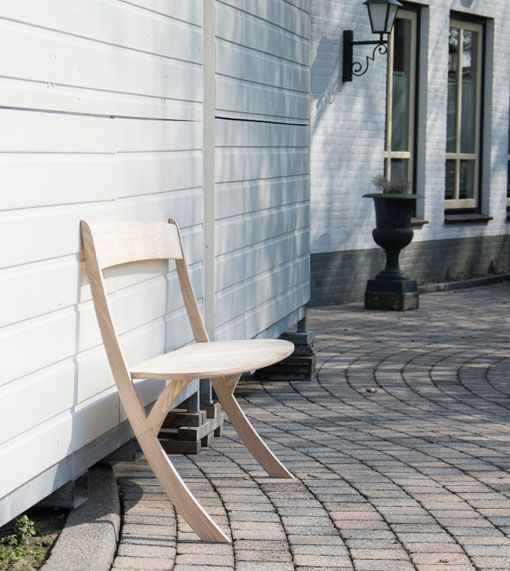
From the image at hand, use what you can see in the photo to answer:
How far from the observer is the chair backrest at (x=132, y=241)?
4.40m

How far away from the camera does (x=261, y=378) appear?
793 cm

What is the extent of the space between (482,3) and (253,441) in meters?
11.1

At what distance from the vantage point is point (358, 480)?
5219 mm

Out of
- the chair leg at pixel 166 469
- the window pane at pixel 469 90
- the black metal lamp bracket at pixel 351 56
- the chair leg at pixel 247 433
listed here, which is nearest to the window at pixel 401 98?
the black metal lamp bracket at pixel 351 56

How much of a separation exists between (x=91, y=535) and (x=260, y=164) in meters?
3.18

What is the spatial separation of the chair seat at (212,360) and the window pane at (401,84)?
9.11m

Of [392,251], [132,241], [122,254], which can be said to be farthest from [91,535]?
[392,251]

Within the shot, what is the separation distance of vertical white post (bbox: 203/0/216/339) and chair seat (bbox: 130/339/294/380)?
704 millimetres

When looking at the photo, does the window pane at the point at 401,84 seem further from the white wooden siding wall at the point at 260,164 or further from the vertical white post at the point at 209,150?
Result: the vertical white post at the point at 209,150

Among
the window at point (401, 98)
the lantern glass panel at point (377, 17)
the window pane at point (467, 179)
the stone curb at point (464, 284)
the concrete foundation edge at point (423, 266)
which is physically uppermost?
the lantern glass panel at point (377, 17)

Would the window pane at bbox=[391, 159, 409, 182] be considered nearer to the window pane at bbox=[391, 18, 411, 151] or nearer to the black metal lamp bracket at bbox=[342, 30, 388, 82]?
the window pane at bbox=[391, 18, 411, 151]

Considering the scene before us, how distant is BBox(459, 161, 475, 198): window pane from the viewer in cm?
1569

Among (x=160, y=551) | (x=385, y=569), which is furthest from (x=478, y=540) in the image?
(x=160, y=551)

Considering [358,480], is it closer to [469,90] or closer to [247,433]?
[247,433]
